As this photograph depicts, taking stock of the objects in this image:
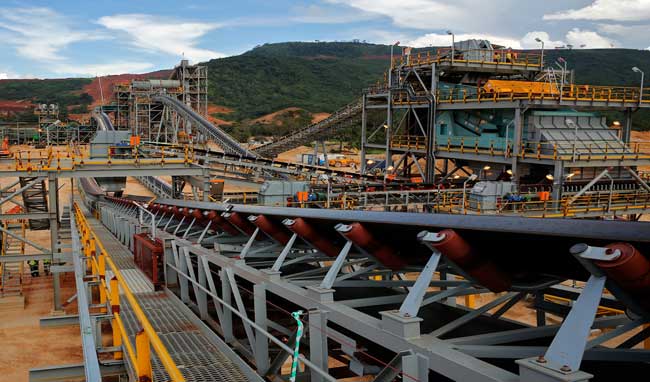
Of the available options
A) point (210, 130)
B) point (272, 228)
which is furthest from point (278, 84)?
point (272, 228)

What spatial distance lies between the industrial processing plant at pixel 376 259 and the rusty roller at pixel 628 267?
0.01m

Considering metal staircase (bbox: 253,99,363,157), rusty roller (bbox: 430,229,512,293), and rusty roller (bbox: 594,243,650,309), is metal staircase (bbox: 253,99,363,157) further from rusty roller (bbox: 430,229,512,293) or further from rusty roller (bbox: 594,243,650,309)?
rusty roller (bbox: 594,243,650,309)

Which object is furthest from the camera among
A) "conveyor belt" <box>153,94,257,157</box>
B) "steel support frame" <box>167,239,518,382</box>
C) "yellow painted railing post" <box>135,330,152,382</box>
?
"conveyor belt" <box>153,94,257,157</box>

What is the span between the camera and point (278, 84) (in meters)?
139

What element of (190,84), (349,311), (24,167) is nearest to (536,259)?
(349,311)

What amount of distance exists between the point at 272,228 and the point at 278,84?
438ft

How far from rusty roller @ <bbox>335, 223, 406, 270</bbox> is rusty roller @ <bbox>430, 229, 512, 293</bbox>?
145cm

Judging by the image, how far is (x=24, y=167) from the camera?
20.9m

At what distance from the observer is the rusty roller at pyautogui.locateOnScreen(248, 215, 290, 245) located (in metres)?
8.84

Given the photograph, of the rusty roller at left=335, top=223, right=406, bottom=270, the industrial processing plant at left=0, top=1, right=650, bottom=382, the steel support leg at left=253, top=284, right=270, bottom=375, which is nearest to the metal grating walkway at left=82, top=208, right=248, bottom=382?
the industrial processing plant at left=0, top=1, right=650, bottom=382

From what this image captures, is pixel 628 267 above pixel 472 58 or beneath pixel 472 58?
beneath

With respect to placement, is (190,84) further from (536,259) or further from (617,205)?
(536,259)

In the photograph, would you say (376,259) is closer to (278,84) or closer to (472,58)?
(472,58)

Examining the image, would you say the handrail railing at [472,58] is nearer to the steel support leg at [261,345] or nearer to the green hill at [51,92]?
the steel support leg at [261,345]
